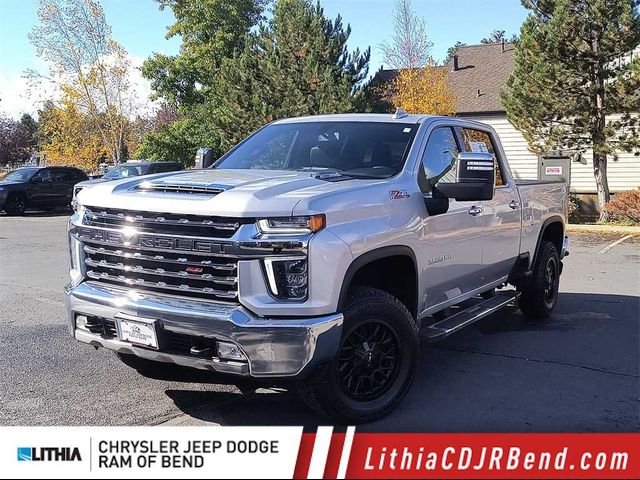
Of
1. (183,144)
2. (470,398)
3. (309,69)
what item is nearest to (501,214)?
(470,398)

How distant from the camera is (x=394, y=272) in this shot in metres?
4.60

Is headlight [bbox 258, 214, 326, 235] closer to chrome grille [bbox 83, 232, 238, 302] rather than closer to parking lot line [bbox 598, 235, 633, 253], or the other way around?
→ chrome grille [bbox 83, 232, 238, 302]

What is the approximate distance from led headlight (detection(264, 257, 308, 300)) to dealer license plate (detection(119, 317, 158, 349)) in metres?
0.74

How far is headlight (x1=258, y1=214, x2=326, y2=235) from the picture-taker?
142 inches

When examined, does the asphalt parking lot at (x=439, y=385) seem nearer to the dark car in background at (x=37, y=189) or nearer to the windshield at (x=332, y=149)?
the windshield at (x=332, y=149)

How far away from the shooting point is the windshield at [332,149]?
4.87 metres

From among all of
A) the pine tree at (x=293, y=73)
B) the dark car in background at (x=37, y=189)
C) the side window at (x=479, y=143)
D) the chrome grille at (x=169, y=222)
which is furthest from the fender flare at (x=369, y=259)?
the dark car in background at (x=37, y=189)

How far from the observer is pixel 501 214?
582 cm

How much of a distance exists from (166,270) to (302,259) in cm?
86

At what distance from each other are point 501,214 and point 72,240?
11.7 feet

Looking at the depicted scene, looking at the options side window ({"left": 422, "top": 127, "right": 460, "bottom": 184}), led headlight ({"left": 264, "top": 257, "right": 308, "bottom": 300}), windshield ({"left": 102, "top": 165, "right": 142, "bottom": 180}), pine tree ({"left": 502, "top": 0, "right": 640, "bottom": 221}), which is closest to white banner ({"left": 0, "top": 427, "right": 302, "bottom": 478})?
led headlight ({"left": 264, "top": 257, "right": 308, "bottom": 300})

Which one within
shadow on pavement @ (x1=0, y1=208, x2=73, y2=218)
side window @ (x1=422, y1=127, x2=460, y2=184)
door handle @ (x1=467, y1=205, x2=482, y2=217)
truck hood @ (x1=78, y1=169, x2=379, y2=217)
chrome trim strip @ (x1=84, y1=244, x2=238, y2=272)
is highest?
side window @ (x1=422, y1=127, x2=460, y2=184)

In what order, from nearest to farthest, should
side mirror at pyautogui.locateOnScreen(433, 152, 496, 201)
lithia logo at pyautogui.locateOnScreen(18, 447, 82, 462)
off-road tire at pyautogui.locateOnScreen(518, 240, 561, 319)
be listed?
lithia logo at pyautogui.locateOnScreen(18, 447, 82, 462), side mirror at pyautogui.locateOnScreen(433, 152, 496, 201), off-road tire at pyautogui.locateOnScreen(518, 240, 561, 319)

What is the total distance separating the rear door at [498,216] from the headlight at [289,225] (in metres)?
2.32
